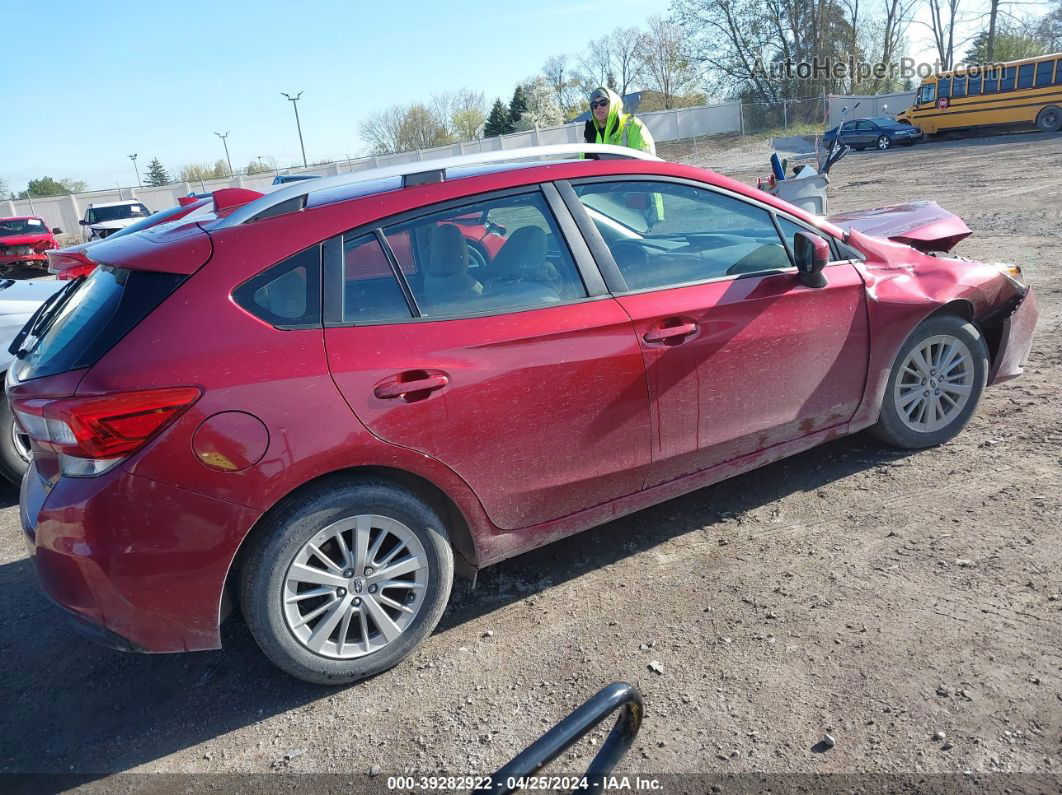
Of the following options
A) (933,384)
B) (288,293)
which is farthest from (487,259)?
(933,384)

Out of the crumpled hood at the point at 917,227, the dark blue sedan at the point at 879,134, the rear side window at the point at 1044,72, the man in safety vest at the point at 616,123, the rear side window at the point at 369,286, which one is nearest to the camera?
the rear side window at the point at 369,286

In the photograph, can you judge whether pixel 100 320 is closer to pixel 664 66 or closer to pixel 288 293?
pixel 288 293

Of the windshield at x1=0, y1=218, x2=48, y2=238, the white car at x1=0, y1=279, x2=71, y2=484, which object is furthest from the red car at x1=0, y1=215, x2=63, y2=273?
the white car at x1=0, y1=279, x2=71, y2=484

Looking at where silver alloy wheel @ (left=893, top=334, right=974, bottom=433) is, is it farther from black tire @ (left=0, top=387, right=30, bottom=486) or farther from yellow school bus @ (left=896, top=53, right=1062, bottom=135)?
yellow school bus @ (left=896, top=53, right=1062, bottom=135)

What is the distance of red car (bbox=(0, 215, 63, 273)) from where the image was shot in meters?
19.8

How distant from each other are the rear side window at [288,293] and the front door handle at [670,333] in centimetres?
130

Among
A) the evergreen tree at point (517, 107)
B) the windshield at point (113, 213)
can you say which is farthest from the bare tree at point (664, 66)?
the windshield at point (113, 213)

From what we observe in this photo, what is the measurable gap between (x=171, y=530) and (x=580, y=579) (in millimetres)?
1707

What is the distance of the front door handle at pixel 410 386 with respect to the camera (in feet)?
9.16

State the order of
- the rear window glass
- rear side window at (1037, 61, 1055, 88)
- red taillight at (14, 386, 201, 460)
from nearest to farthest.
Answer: red taillight at (14, 386, 201, 460) → the rear window glass → rear side window at (1037, 61, 1055, 88)

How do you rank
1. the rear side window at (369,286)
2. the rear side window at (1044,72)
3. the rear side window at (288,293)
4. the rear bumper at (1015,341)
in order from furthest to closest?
the rear side window at (1044,72) → the rear bumper at (1015,341) → the rear side window at (369,286) → the rear side window at (288,293)

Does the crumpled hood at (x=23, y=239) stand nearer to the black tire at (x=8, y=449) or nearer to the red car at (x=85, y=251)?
the black tire at (x=8, y=449)

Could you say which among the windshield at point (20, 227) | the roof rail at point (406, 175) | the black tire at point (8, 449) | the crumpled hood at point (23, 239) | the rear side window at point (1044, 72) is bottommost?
the black tire at point (8, 449)

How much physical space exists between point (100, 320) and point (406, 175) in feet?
4.14
